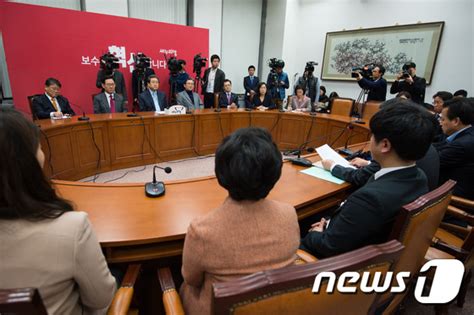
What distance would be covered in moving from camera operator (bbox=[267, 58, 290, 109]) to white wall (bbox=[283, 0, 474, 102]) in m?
2.01

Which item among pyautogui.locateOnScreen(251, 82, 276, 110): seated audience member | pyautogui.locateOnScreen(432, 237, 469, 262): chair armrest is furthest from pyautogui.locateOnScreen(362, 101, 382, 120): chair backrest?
pyautogui.locateOnScreen(432, 237, 469, 262): chair armrest

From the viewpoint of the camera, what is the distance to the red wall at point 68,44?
4.10 meters

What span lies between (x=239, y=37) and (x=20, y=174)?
7454mm

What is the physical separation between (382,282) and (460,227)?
1292mm

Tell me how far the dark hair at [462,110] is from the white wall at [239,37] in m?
6.03

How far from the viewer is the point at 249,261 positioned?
2.39 ft

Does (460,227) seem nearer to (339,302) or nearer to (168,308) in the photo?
(339,302)

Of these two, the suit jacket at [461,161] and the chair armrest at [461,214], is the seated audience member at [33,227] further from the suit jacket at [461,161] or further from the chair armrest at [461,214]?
the suit jacket at [461,161]

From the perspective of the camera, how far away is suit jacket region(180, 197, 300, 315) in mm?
725

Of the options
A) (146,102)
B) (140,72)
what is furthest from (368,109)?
(140,72)

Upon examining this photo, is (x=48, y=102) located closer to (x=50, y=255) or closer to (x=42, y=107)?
(x=42, y=107)

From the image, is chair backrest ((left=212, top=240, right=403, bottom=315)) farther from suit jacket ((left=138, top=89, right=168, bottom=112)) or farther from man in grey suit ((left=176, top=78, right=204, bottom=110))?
man in grey suit ((left=176, top=78, right=204, bottom=110))

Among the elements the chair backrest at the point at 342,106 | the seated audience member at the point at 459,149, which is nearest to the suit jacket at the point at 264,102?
the chair backrest at the point at 342,106

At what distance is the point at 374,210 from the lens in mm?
1015
